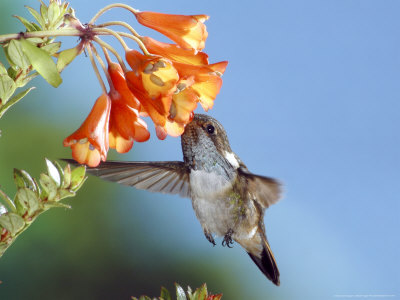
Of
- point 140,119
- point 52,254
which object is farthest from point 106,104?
point 52,254

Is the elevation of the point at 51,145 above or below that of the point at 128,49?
above

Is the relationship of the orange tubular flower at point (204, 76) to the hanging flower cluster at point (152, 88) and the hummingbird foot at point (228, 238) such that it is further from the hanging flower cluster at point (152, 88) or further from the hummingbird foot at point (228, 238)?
the hummingbird foot at point (228, 238)

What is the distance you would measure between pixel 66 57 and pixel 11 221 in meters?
0.33

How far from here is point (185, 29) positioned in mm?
1311

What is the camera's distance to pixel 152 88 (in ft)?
4.02

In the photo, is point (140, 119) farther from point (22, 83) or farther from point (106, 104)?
point (22, 83)

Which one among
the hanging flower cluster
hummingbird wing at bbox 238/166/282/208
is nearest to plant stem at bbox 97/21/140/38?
the hanging flower cluster

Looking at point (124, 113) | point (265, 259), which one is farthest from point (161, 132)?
point (265, 259)

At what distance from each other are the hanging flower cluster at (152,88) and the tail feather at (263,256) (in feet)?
3.81

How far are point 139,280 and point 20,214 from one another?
3.65 meters

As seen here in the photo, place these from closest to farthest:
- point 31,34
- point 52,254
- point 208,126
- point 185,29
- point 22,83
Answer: point 31,34
point 22,83
point 185,29
point 208,126
point 52,254

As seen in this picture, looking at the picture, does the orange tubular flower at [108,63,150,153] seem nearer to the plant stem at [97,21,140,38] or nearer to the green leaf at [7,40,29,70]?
the plant stem at [97,21,140,38]

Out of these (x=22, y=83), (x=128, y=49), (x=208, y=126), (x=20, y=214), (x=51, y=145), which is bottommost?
(x=20, y=214)

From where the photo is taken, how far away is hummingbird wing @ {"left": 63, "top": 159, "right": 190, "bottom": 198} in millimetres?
1974
